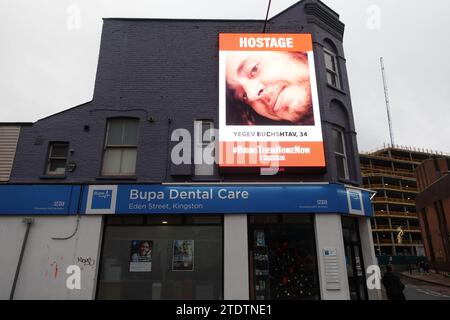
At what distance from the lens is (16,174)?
38.2 ft

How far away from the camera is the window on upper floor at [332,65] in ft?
45.9

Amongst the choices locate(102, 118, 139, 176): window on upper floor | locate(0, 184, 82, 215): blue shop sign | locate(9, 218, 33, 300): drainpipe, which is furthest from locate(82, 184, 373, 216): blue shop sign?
locate(9, 218, 33, 300): drainpipe

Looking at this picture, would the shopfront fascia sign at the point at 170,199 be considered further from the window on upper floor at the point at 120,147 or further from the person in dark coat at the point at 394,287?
the person in dark coat at the point at 394,287

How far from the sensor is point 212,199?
36.6 ft

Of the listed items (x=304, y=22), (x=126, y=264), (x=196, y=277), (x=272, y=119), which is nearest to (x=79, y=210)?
(x=126, y=264)

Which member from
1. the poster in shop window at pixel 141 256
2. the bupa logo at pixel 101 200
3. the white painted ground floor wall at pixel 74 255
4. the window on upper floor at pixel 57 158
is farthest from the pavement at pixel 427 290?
the window on upper floor at pixel 57 158

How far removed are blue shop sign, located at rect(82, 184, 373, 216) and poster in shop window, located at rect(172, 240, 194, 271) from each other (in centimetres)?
109

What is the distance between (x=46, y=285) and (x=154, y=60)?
882cm

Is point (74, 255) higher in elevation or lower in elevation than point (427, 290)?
higher

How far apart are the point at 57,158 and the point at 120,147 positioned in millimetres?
2261

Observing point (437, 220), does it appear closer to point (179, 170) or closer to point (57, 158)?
point (179, 170)

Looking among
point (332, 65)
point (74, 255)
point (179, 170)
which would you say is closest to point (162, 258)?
point (74, 255)

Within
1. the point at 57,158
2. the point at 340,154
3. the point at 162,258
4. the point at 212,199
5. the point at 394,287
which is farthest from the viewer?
the point at 340,154

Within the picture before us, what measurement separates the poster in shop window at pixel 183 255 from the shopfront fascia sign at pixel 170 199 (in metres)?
1.09
